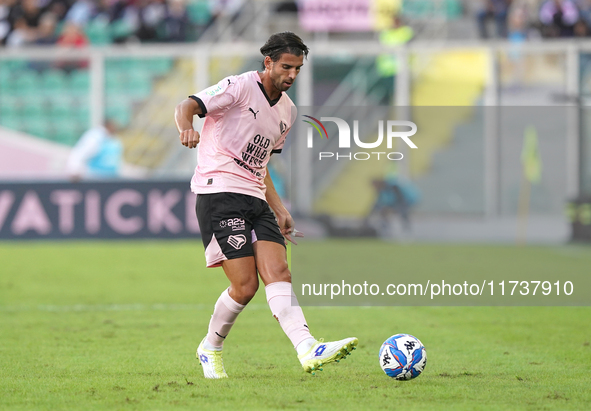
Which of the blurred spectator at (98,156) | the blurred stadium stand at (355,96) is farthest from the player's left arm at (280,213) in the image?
the blurred stadium stand at (355,96)

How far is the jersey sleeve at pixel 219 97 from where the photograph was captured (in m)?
5.11

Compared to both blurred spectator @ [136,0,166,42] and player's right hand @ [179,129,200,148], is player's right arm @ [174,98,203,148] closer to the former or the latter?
player's right hand @ [179,129,200,148]

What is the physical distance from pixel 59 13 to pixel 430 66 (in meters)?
8.86

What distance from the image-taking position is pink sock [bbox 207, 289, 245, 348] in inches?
209

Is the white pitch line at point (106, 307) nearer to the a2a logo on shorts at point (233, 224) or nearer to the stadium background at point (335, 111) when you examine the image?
the a2a logo on shorts at point (233, 224)

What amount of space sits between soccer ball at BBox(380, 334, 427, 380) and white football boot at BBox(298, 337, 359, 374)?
429 mm

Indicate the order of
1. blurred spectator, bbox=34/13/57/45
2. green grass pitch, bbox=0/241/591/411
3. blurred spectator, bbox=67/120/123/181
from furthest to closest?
blurred spectator, bbox=34/13/57/45 → blurred spectator, bbox=67/120/123/181 → green grass pitch, bbox=0/241/591/411

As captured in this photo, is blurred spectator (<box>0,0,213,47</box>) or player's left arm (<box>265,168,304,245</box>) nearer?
player's left arm (<box>265,168,304,245</box>)

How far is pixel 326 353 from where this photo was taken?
4.82 m

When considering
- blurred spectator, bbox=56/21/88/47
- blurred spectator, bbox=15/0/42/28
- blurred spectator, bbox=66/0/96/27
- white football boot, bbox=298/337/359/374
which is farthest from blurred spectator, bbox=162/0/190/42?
white football boot, bbox=298/337/359/374

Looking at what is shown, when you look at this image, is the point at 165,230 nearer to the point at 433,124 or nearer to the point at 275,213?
the point at 433,124

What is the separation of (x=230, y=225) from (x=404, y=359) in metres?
1.23

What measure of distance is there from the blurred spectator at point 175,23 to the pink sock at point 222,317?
16.0m

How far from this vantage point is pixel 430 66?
64.3 ft
